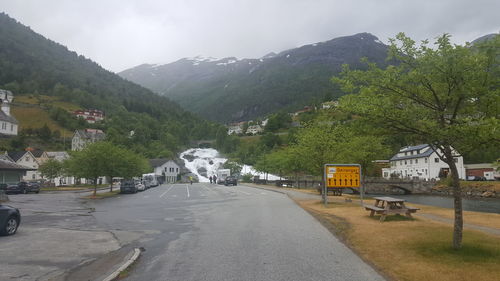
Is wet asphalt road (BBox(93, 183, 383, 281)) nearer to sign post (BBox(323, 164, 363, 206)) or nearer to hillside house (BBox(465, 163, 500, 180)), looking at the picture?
sign post (BBox(323, 164, 363, 206))

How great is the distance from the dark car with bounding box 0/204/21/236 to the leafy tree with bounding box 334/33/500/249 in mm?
10908

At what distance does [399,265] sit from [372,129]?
3.42 meters

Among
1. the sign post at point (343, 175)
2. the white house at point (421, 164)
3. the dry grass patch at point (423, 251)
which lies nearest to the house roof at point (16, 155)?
the white house at point (421, 164)

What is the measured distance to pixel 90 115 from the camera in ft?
534

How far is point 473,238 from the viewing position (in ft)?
35.0

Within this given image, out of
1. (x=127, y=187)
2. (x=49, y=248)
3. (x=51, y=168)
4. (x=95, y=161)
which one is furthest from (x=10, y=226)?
(x=51, y=168)

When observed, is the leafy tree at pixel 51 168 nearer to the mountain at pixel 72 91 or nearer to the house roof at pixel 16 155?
the house roof at pixel 16 155

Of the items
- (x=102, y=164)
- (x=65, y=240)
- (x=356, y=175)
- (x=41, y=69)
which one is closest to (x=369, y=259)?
(x=65, y=240)

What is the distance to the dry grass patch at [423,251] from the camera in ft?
24.5

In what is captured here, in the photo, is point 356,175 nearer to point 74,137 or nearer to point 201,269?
point 201,269

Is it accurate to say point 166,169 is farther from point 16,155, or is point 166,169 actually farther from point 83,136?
point 16,155

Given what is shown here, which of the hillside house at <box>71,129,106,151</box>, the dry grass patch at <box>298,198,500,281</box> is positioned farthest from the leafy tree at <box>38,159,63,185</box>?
the dry grass patch at <box>298,198,500,281</box>

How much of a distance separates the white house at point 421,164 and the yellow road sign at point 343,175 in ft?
183

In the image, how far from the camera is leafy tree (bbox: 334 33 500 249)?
840 centimetres
